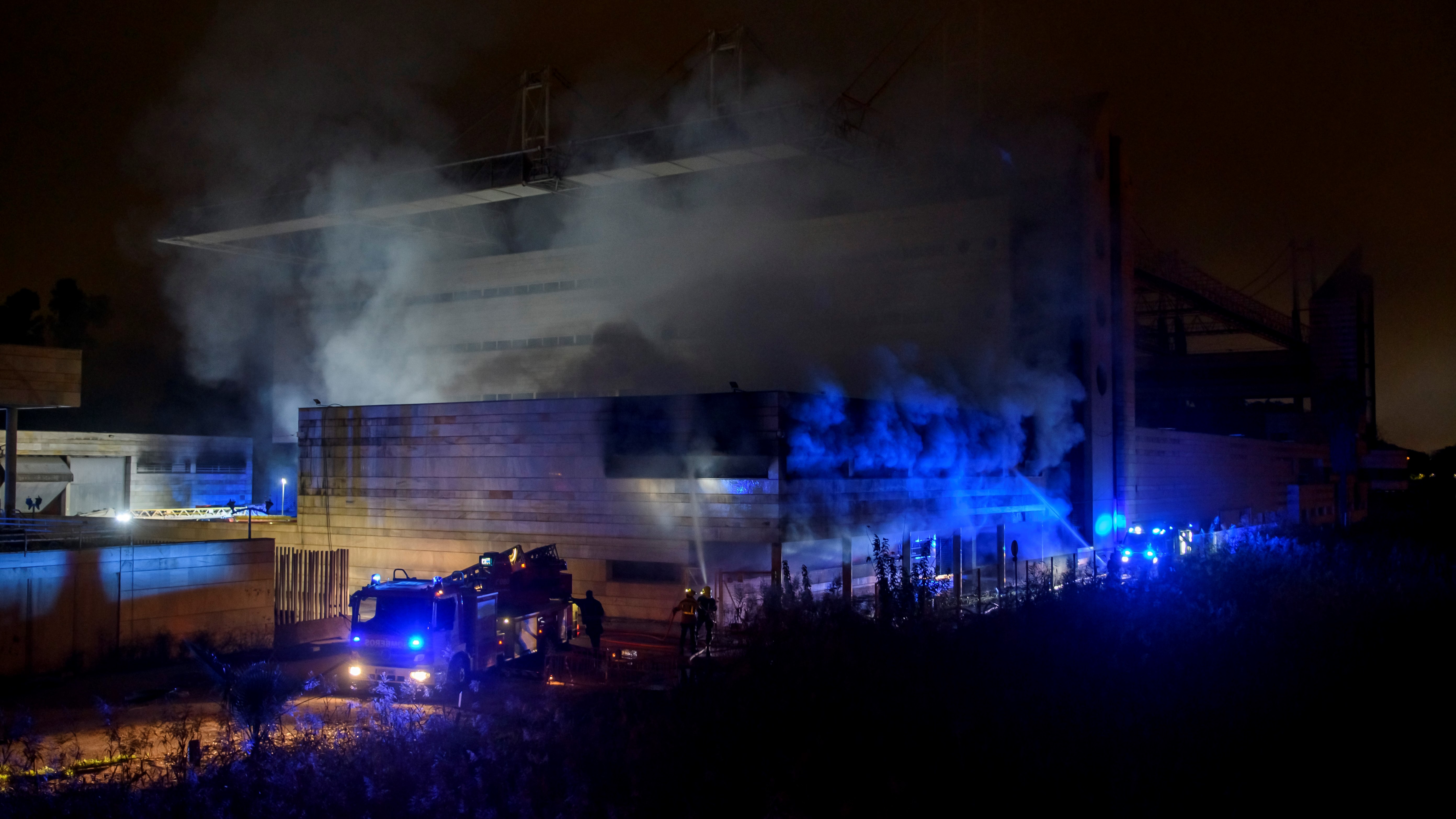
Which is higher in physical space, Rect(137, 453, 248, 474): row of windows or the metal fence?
Rect(137, 453, 248, 474): row of windows

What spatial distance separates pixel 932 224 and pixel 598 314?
423 inches

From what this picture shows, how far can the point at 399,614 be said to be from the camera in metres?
13.6

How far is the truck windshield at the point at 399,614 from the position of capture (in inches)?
533

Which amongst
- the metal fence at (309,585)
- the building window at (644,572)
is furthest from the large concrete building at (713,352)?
the metal fence at (309,585)

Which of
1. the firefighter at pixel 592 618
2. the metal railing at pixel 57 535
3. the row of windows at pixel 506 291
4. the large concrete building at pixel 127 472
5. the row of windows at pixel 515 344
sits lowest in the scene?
the firefighter at pixel 592 618

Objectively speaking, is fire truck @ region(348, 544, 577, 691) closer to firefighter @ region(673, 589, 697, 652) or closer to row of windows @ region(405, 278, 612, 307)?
firefighter @ region(673, 589, 697, 652)

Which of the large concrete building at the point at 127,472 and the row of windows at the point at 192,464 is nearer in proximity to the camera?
the large concrete building at the point at 127,472

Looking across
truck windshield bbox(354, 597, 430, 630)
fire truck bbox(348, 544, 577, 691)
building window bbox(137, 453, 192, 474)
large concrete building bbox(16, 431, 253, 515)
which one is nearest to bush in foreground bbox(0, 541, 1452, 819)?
fire truck bbox(348, 544, 577, 691)

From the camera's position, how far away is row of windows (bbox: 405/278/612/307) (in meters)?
33.4

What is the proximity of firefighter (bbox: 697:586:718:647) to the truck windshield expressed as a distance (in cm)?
372

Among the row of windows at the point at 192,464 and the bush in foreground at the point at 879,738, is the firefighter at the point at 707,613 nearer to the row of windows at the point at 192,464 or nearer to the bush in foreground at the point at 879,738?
the bush in foreground at the point at 879,738

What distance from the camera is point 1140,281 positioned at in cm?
5100

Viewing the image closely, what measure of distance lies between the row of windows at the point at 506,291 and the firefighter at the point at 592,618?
16.2 meters

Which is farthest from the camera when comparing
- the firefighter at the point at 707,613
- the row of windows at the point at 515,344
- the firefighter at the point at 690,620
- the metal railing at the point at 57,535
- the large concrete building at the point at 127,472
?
the row of windows at the point at 515,344
